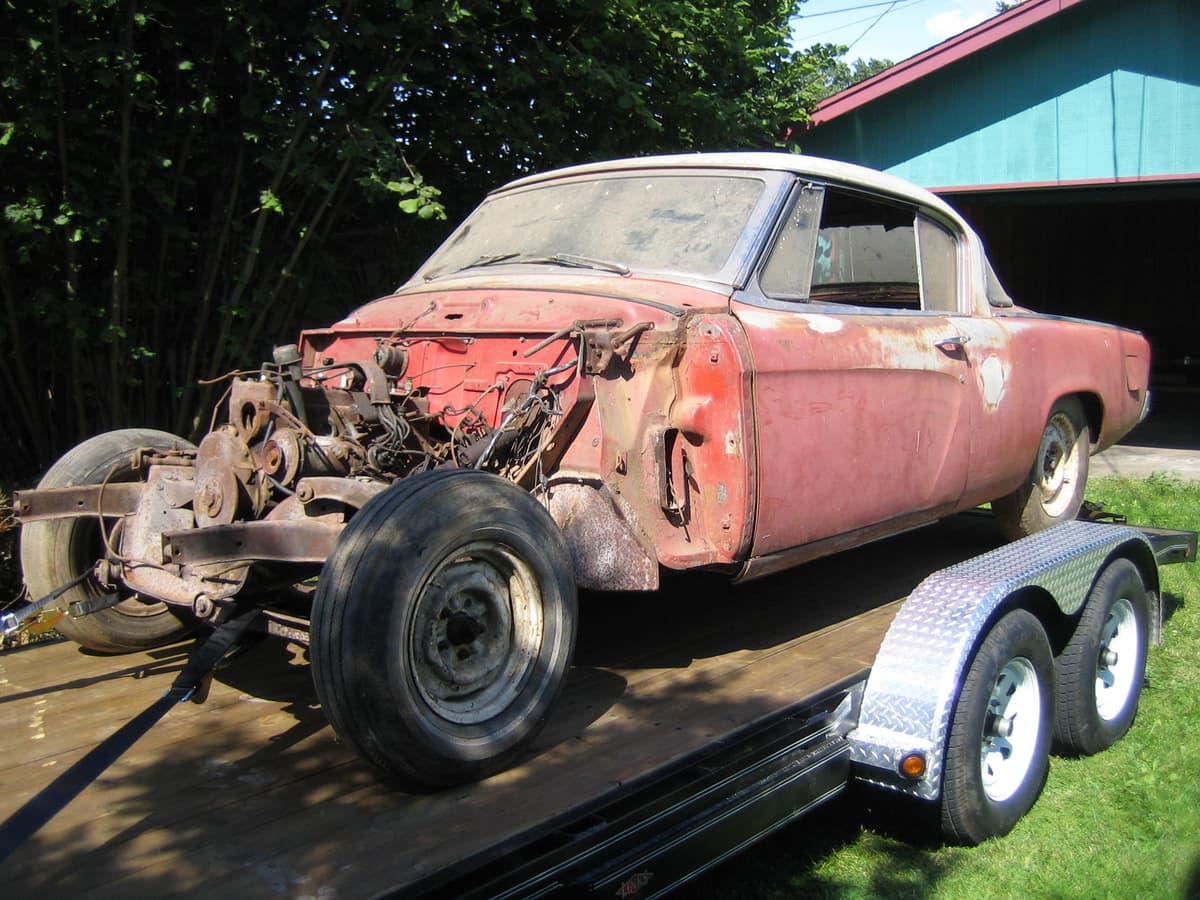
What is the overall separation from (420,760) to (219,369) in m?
4.59

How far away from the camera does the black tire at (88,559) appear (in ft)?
11.4

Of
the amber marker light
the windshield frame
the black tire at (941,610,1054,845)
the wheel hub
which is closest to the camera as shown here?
the amber marker light

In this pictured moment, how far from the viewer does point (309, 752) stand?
2746 mm

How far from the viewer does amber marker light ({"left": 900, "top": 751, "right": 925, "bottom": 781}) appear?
301 centimetres

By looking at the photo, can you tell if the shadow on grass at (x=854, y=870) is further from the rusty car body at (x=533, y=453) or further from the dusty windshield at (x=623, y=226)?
the dusty windshield at (x=623, y=226)

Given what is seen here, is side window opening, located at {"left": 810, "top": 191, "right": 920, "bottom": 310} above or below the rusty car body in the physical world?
above

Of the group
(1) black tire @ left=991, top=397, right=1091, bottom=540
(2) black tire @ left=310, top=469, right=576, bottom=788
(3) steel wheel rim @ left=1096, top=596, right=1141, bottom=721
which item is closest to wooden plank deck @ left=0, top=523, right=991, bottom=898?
(2) black tire @ left=310, top=469, right=576, bottom=788

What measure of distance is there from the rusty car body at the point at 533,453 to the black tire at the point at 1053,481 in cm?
74

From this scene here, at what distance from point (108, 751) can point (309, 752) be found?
50 cm

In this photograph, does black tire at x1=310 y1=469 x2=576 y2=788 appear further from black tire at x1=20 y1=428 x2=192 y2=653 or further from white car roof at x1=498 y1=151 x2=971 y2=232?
white car roof at x1=498 y1=151 x2=971 y2=232

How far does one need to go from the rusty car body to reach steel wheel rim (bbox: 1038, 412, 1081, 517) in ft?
2.86

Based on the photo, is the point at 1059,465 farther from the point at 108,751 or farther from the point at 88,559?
the point at 108,751

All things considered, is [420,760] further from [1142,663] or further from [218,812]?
[1142,663]

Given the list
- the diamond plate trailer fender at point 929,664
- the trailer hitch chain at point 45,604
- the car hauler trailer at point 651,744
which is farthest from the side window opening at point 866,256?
the trailer hitch chain at point 45,604
